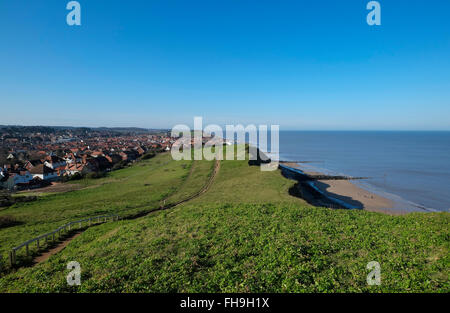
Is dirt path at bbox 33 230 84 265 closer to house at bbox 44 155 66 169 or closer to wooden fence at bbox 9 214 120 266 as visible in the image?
wooden fence at bbox 9 214 120 266

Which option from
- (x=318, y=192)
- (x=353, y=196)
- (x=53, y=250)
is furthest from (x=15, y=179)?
(x=353, y=196)

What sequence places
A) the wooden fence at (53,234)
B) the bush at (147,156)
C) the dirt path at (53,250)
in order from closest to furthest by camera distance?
the wooden fence at (53,234) → the dirt path at (53,250) → the bush at (147,156)

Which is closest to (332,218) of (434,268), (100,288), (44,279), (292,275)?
(434,268)

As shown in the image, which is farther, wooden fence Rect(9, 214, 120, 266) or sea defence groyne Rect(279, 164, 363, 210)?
sea defence groyne Rect(279, 164, 363, 210)

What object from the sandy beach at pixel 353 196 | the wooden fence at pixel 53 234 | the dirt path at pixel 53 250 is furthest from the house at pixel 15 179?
the sandy beach at pixel 353 196

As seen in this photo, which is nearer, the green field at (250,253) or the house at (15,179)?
the green field at (250,253)

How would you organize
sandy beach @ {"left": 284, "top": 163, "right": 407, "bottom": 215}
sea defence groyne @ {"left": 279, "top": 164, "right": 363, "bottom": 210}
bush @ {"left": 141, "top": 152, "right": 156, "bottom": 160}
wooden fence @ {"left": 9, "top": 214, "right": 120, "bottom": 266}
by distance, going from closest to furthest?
wooden fence @ {"left": 9, "top": 214, "right": 120, "bottom": 266} → sea defence groyne @ {"left": 279, "top": 164, "right": 363, "bottom": 210} → sandy beach @ {"left": 284, "top": 163, "right": 407, "bottom": 215} → bush @ {"left": 141, "top": 152, "right": 156, "bottom": 160}

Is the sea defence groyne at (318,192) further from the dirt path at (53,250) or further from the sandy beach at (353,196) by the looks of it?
the dirt path at (53,250)

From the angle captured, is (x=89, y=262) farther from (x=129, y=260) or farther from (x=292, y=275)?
(x=292, y=275)

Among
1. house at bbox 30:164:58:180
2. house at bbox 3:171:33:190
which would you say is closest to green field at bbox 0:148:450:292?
house at bbox 3:171:33:190
